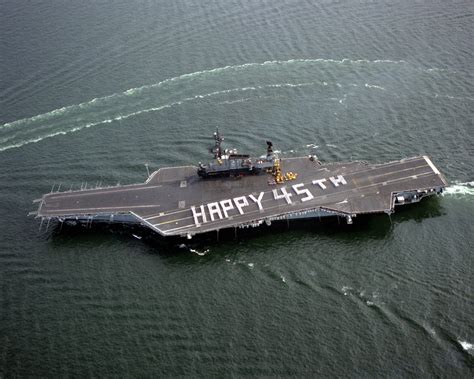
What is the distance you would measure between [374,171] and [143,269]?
169ft

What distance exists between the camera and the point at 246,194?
9838cm

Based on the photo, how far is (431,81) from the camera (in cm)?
12975

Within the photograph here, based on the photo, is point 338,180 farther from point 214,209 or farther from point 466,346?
point 466,346

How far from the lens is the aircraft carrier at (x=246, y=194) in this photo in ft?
307

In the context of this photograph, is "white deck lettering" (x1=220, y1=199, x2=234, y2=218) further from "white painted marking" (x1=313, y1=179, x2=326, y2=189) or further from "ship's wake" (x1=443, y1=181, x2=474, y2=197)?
"ship's wake" (x1=443, y1=181, x2=474, y2=197)

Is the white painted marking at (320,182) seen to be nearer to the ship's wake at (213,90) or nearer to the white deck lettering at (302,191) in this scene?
the white deck lettering at (302,191)

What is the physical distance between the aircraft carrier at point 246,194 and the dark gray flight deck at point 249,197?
19cm

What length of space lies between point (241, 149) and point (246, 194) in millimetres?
18365

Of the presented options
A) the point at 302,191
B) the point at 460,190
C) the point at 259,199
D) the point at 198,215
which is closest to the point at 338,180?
the point at 302,191

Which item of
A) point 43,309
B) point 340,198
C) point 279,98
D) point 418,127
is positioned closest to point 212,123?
point 279,98

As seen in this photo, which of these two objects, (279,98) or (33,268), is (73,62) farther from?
(33,268)

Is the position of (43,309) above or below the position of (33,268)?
below

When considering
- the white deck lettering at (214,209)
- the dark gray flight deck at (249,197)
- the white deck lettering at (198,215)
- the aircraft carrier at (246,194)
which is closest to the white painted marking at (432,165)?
the dark gray flight deck at (249,197)

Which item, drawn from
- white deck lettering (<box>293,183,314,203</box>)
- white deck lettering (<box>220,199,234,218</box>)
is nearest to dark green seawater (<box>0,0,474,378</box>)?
white deck lettering (<box>293,183,314,203</box>)
